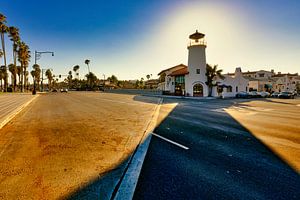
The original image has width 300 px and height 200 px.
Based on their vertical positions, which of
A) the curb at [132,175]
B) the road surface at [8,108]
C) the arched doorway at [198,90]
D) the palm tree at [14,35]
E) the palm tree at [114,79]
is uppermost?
the palm tree at [14,35]

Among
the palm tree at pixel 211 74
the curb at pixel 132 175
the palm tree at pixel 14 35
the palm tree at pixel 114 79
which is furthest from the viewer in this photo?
the palm tree at pixel 114 79

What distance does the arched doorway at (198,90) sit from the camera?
39181mm

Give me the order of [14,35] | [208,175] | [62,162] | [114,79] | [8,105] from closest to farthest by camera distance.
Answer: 1. [208,175]
2. [62,162]
3. [8,105]
4. [14,35]
5. [114,79]

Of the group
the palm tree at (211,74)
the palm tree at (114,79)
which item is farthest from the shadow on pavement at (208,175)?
the palm tree at (114,79)

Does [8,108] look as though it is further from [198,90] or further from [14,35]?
[14,35]

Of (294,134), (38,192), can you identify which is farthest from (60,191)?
(294,134)

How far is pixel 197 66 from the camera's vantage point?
39.0 m

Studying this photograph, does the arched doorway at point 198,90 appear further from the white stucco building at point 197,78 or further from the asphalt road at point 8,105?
the asphalt road at point 8,105

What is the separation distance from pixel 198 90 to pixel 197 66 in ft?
17.2

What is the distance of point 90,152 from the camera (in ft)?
16.8

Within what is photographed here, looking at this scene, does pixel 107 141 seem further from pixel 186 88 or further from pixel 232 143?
pixel 186 88

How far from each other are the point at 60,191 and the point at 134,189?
129cm

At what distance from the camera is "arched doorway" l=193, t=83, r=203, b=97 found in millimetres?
39181

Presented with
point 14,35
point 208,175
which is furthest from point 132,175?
point 14,35
